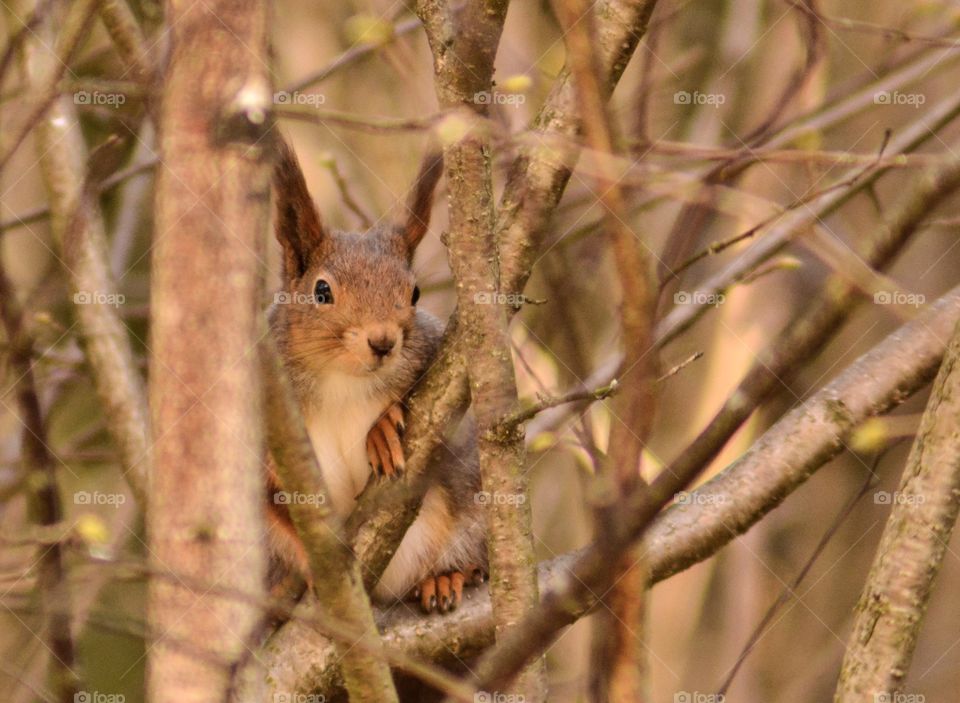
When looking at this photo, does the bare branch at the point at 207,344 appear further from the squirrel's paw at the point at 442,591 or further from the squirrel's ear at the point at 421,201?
the squirrel's paw at the point at 442,591

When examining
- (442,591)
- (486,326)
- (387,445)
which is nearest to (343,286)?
(387,445)

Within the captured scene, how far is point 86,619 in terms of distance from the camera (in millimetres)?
1689

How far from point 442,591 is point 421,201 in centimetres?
106

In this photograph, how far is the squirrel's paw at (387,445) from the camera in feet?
9.31

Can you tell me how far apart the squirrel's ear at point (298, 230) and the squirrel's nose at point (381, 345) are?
480 mm

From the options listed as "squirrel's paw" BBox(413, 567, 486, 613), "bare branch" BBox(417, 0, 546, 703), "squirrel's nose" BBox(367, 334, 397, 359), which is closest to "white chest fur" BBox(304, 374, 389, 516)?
"squirrel's nose" BBox(367, 334, 397, 359)

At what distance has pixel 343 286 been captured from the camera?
132 inches

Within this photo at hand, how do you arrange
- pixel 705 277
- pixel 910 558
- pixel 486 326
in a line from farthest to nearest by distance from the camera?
pixel 705 277 → pixel 486 326 → pixel 910 558

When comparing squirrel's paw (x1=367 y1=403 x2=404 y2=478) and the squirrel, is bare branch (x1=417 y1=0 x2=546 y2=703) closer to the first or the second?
squirrel's paw (x1=367 y1=403 x2=404 y2=478)

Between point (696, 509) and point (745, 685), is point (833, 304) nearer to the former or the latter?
point (696, 509)

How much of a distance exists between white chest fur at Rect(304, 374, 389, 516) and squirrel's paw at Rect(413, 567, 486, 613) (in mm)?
295

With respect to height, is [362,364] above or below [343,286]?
below

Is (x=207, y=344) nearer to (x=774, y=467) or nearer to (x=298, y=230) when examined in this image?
(x=774, y=467)

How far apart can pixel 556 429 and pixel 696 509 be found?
0.83 meters
